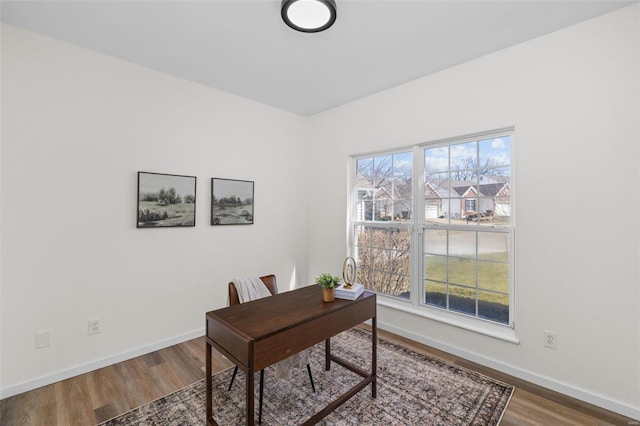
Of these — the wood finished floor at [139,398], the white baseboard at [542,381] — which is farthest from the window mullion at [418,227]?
the wood finished floor at [139,398]

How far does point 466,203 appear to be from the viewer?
2.83 metres

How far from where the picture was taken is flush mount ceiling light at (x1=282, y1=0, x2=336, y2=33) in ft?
6.14

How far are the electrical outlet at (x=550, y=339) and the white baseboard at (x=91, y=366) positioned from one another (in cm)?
327

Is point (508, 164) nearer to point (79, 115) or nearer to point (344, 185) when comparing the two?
point (344, 185)

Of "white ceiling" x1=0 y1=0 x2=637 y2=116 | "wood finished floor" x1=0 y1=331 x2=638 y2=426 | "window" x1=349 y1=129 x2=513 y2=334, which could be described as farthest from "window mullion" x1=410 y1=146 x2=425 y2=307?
"white ceiling" x1=0 y1=0 x2=637 y2=116

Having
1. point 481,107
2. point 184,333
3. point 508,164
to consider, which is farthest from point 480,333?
point 184,333

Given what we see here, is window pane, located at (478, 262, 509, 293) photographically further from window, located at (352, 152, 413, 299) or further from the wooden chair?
the wooden chair

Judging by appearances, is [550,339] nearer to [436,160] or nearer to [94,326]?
[436,160]

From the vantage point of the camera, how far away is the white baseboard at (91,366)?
217 cm

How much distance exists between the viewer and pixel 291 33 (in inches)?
90.0

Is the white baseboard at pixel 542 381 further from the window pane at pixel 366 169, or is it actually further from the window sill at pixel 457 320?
the window pane at pixel 366 169

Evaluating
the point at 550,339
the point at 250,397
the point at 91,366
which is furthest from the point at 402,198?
the point at 91,366

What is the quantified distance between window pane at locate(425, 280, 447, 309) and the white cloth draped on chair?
152 cm

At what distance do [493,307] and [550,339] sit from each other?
461 mm
